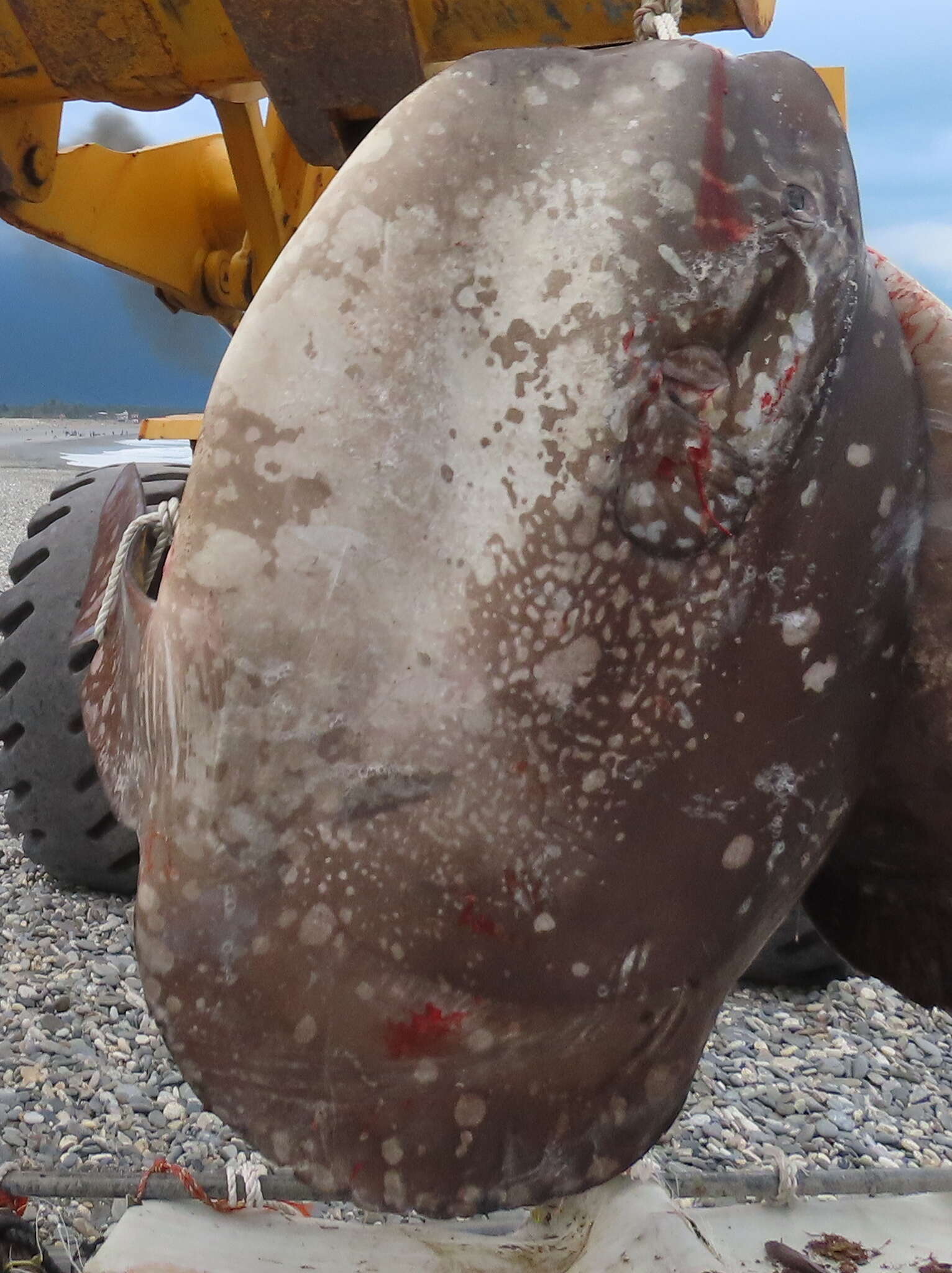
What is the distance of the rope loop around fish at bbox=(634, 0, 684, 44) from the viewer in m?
0.76

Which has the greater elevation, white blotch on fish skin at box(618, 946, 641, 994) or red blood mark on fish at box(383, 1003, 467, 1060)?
white blotch on fish skin at box(618, 946, 641, 994)

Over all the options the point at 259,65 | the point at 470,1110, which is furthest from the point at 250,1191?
the point at 259,65

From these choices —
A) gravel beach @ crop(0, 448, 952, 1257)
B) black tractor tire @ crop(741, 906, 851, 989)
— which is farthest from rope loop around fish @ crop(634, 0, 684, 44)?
black tractor tire @ crop(741, 906, 851, 989)

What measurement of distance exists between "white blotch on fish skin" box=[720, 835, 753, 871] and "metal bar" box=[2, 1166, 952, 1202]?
0.64m

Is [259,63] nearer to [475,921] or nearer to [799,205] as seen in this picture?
[799,205]

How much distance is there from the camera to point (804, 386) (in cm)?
66

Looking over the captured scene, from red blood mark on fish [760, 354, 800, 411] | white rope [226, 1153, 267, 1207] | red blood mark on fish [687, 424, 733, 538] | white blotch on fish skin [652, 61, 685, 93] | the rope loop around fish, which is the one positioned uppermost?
the rope loop around fish

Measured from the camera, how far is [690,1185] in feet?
3.85

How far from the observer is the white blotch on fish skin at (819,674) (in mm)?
690

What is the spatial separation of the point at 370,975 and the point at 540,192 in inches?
18.3

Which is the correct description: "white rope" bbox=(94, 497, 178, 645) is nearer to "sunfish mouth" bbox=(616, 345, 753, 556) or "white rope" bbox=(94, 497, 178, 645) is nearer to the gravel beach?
"sunfish mouth" bbox=(616, 345, 753, 556)

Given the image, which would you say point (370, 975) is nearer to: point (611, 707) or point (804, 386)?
point (611, 707)

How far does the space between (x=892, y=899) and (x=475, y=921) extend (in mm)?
396

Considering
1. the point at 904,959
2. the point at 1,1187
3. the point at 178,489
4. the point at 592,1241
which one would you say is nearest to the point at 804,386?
the point at 904,959
